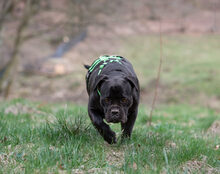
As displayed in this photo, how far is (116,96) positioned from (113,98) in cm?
5

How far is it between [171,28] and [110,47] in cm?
537

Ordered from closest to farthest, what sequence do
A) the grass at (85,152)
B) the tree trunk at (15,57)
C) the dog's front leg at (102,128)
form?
1. the grass at (85,152)
2. the dog's front leg at (102,128)
3. the tree trunk at (15,57)

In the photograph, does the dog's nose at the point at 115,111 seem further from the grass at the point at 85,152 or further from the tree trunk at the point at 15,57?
the tree trunk at the point at 15,57

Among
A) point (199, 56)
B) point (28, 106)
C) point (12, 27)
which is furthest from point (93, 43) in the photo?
point (28, 106)

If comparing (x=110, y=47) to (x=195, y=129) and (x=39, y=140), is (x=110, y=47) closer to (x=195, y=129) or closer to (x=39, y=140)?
(x=195, y=129)

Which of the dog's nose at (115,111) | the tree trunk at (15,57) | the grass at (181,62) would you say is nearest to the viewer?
the dog's nose at (115,111)

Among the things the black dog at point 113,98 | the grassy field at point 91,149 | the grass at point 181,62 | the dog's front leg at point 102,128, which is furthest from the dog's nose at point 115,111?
the grass at point 181,62

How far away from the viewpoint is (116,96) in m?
4.27

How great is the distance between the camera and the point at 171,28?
86.3ft

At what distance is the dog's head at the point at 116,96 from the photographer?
13.8ft

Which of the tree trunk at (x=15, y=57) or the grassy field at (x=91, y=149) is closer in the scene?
the grassy field at (x=91, y=149)

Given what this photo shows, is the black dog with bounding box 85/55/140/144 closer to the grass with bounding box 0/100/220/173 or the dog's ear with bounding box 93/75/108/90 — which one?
the dog's ear with bounding box 93/75/108/90

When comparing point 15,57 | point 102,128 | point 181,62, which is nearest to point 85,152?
point 102,128

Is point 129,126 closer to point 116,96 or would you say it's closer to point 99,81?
point 116,96
